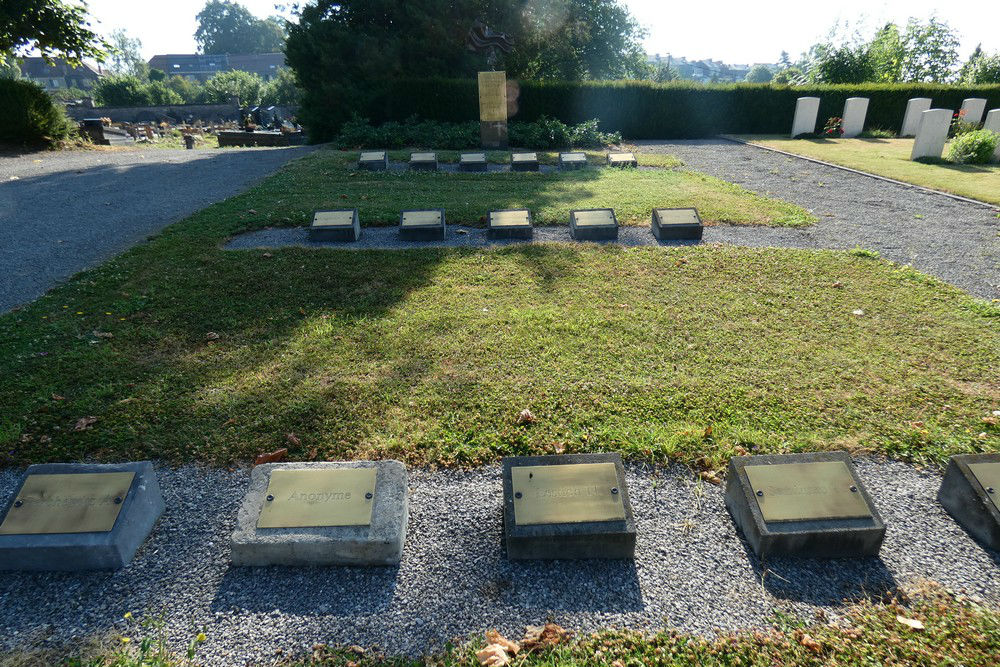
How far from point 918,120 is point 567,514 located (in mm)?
25531

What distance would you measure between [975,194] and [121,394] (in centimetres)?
1402

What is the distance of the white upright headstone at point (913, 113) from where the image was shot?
2133 centimetres

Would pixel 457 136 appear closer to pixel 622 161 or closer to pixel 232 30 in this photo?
pixel 622 161

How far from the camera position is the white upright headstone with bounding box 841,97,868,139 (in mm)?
22875

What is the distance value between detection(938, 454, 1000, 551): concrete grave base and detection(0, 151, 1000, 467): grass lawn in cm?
49

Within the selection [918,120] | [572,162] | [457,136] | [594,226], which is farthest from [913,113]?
[594,226]

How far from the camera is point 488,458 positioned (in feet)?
12.0

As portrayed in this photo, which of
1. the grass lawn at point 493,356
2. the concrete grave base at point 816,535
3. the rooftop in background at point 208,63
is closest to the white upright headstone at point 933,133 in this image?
the grass lawn at point 493,356

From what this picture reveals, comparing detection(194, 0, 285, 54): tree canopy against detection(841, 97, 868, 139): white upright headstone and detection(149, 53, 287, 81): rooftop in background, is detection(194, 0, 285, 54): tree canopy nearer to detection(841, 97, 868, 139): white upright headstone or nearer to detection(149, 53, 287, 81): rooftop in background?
detection(149, 53, 287, 81): rooftop in background

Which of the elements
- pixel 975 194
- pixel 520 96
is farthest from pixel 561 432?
pixel 520 96

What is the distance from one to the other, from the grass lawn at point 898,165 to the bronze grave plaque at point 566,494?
37.6 feet

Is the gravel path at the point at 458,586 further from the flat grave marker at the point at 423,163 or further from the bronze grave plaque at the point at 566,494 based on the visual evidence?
the flat grave marker at the point at 423,163

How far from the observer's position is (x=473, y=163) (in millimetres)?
14633

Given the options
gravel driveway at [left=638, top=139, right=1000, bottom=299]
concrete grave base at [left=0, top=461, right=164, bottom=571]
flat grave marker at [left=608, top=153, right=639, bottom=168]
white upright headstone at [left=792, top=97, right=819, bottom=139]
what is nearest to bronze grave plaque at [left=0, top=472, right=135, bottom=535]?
concrete grave base at [left=0, top=461, right=164, bottom=571]
